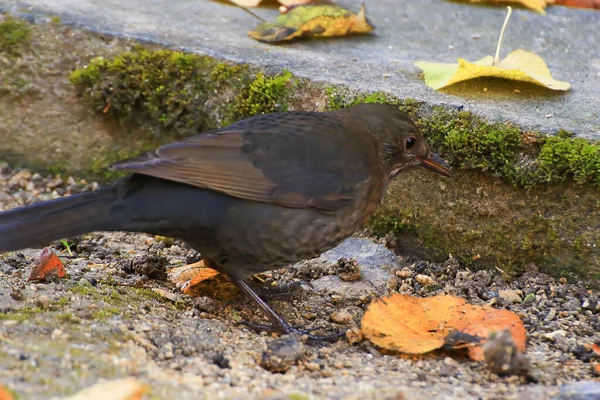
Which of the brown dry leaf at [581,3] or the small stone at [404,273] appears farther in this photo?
the brown dry leaf at [581,3]

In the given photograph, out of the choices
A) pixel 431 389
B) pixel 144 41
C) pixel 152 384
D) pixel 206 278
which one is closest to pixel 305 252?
pixel 206 278

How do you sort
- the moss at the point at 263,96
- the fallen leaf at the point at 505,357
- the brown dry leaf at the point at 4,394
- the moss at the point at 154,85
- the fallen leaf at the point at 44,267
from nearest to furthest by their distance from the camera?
the brown dry leaf at the point at 4,394 < the fallen leaf at the point at 505,357 < the fallen leaf at the point at 44,267 < the moss at the point at 263,96 < the moss at the point at 154,85

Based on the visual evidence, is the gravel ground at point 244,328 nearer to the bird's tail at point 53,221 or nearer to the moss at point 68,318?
the moss at point 68,318

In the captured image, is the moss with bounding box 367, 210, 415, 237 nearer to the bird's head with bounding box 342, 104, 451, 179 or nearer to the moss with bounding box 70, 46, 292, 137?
the bird's head with bounding box 342, 104, 451, 179

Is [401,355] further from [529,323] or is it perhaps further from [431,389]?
[529,323]

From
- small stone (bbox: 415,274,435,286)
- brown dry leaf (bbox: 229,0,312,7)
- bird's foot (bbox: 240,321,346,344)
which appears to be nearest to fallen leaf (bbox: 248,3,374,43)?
brown dry leaf (bbox: 229,0,312,7)

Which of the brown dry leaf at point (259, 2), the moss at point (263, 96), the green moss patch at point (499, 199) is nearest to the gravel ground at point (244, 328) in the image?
the green moss patch at point (499, 199)

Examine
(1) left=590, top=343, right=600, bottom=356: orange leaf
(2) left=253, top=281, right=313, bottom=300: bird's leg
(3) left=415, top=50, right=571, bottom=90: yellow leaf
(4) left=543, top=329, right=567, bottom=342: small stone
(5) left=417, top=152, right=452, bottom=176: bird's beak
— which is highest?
(3) left=415, top=50, right=571, bottom=90: yellow leaf
